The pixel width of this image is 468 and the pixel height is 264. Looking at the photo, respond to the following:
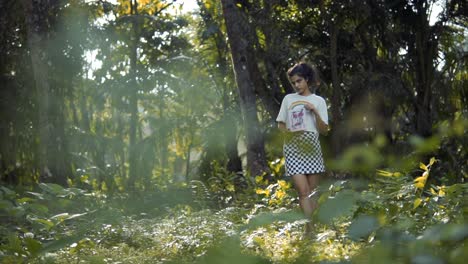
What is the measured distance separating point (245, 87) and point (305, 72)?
4.77 m

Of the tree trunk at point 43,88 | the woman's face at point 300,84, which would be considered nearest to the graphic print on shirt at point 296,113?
the woman's face at point 300,84

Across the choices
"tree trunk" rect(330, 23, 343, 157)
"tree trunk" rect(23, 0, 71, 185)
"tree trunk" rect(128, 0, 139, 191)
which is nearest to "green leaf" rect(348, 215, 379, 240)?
"tree trunk" rect(23, 0, 71, 185)

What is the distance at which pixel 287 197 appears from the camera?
745cm

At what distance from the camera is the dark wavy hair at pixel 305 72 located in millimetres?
6305

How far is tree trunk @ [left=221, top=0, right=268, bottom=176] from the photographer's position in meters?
10.8

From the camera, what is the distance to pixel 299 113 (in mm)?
6223

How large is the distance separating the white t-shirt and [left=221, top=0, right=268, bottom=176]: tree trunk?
4.63 metres

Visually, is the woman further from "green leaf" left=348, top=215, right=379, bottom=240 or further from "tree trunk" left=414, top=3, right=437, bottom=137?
"tree trunk" left=414, top=3, right=437, bottom=137

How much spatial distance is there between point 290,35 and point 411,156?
13.2 metres

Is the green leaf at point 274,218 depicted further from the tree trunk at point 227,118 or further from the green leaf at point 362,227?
the tree trunk at point 227,118

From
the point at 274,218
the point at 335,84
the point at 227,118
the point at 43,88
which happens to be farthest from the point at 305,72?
the point at 227,118

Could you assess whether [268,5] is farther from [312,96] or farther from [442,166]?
[312,96]

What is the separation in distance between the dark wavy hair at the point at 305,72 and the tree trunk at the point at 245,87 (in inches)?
178

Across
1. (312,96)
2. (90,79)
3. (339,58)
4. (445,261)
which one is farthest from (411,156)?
(90,79)
